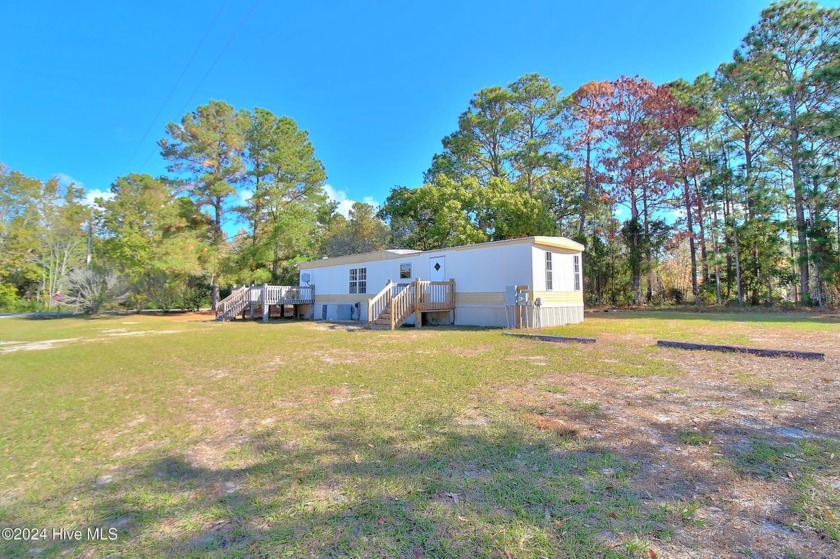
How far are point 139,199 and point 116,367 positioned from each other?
65.5 ft

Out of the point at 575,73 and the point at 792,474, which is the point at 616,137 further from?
the point at 792,474

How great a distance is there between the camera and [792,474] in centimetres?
271

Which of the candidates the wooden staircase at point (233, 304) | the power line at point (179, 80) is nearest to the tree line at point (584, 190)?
the wooden staircase at point (233, 304)

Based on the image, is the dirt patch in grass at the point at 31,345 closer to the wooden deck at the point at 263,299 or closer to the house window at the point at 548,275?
the wooden deck at the point at 263,299

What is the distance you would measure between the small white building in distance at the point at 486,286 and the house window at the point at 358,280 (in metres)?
1.49

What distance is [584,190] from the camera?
25297 millimetres

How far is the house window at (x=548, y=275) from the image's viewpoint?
520 inches

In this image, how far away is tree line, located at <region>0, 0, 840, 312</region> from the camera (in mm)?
19438

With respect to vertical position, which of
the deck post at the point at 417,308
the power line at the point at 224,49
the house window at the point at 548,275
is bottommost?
the deck post at the point at 417,308

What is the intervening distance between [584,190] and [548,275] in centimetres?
1465

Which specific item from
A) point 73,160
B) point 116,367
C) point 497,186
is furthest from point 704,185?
point 73,160

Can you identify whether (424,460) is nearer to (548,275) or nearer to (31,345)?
(548,275)

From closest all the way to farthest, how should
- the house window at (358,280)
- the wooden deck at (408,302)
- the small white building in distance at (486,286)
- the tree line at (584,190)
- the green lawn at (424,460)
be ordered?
the green lawn at (424,460) < the small white building in distance at (486,286) < the wooden deck at (408,302) < the house window at (358,280) < the tree line at (584,190)

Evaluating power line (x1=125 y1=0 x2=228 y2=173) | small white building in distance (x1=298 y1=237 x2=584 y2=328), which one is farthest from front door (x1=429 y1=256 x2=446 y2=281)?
power line (x1=125 y1=0 x2=228 y2=173)
